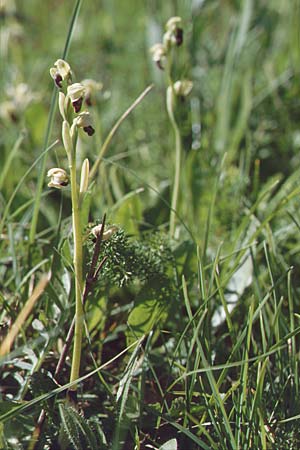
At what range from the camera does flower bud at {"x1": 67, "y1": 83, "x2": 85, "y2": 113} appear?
109cm

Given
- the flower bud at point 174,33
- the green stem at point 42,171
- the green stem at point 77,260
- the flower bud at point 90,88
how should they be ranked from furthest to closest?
1. the flower bud at point 90,88
2. the flower bud at point 174,33
3. the green stem at point 42,171
4. the green stem at point 77,260

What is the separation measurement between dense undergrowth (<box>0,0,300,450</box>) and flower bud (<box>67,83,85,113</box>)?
21 centimetres

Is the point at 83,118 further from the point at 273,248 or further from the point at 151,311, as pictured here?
the point at 273,248

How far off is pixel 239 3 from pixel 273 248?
1.61 meters

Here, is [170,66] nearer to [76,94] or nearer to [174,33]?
[174,33]

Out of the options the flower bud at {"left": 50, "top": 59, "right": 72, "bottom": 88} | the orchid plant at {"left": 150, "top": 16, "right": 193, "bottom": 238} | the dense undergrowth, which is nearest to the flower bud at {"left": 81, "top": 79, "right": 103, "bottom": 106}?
the dense undergrowth

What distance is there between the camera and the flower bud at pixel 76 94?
109 centimetres

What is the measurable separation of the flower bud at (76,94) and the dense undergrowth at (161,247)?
8.1 inches

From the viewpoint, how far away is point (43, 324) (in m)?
1.33

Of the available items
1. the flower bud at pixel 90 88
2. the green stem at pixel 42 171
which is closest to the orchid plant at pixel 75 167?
the green stem at pixel 42 171

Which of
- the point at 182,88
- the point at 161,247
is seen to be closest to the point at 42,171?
the point at 161,247

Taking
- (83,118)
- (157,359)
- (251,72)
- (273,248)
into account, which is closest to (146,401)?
(157,359)

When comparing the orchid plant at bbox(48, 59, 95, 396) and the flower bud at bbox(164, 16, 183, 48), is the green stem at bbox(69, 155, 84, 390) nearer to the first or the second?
the orchid plant at bbox(48, 59, 95, 396)

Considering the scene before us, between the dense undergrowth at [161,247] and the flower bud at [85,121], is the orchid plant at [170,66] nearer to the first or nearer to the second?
the dense undergrowth at [161,247]
